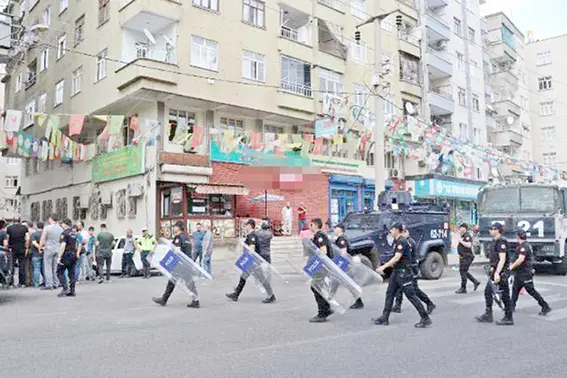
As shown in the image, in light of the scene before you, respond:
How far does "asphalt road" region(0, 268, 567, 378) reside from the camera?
560 cm

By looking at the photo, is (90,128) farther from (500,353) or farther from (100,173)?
(500,353)

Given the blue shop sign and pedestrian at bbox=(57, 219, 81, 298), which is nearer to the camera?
pedestrian at bbox=(57, 219, 81, 298)

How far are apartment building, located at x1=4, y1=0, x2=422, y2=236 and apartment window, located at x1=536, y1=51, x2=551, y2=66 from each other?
92.9 ft

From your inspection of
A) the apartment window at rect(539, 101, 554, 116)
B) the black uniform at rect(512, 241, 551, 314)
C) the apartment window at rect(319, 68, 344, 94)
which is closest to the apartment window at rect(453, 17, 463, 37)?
the apartment window at rect(319, 68, 344, 94)

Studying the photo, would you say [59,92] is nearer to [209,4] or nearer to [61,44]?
[61,44]

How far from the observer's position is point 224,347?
6594 mm

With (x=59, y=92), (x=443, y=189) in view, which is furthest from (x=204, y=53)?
(x=443, y=189)

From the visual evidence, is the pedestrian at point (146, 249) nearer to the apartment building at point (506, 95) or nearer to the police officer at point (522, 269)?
the police officer at point (522, 269)

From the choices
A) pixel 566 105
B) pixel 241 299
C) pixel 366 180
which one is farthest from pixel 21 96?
pixel 566 105

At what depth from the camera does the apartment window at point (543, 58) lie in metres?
50.9

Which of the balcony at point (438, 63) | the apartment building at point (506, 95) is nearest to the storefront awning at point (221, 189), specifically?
the balcony at point (438, 63)

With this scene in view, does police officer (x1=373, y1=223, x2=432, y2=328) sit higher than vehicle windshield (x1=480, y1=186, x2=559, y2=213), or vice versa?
vehicle windshield (x1=480, y1=186, x2=559, y2=213)

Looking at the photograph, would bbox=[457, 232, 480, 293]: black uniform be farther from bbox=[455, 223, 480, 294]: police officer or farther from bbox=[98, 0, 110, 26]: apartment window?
bbox=[98, 0, 110, 26]: apartment window

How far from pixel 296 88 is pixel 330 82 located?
2.69 meters
